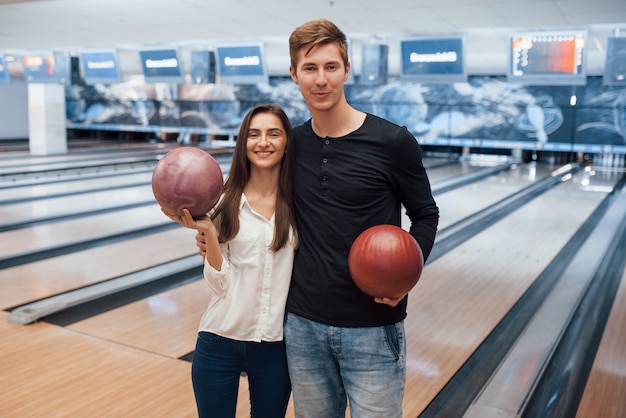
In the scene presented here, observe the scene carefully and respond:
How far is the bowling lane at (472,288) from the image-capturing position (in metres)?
2.81

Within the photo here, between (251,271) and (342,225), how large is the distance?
0.85ft

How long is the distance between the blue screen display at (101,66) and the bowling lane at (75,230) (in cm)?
516

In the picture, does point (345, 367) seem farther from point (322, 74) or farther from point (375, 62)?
point (375, 62)

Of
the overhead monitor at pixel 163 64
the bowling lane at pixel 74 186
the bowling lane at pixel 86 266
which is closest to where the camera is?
the bowling lane at pixel 86 266

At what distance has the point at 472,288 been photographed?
13.5ft

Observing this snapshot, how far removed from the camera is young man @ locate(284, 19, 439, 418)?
130 centimetres

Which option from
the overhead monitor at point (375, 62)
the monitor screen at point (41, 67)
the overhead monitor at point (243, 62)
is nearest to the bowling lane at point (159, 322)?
the overhead monitor at point (375, 62)

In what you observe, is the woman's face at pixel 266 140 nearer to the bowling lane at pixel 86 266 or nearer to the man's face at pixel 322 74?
the man's face at pixel 322 74

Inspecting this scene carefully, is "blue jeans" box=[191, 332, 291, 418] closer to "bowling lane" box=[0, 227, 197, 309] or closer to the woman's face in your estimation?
the woman's face

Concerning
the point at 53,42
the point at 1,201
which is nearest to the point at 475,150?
the point at 53,42

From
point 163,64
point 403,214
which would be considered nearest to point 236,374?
point 403,214

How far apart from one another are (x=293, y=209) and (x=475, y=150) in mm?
12626

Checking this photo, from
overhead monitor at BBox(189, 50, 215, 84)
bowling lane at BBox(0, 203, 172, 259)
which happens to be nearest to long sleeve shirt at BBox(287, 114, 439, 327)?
bowling lane at BBox(0, 203, 172, 259)

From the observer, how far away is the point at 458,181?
9492 millimetres
